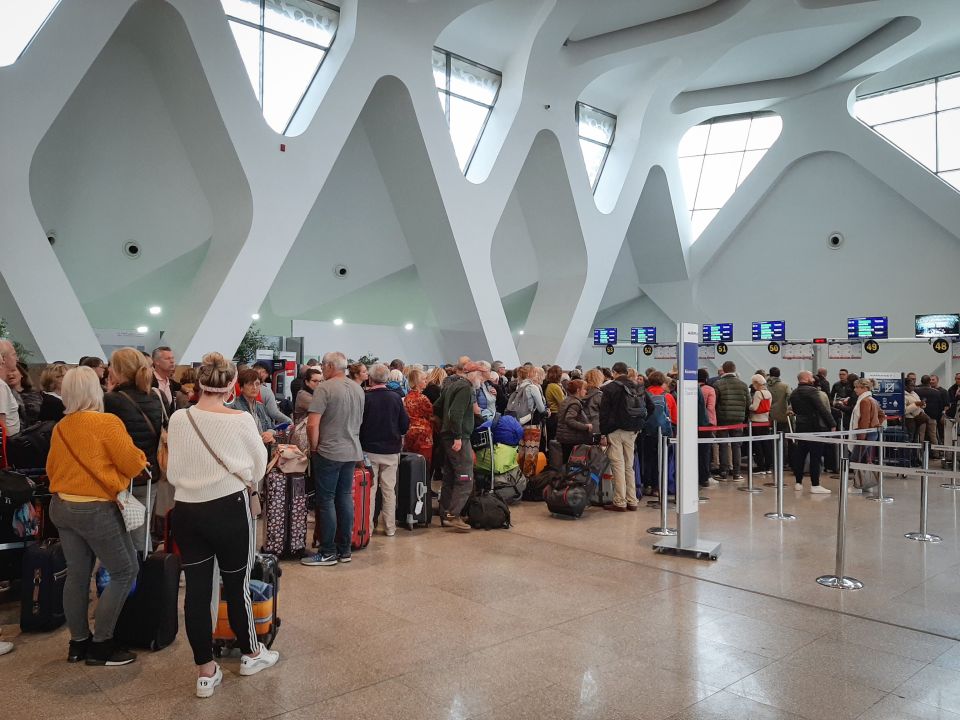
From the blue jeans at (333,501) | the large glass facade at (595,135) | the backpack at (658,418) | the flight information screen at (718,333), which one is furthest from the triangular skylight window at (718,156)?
the blue jeans at (333,501)

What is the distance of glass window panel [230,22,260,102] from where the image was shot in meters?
14.7

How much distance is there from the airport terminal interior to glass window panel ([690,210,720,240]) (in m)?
0.12

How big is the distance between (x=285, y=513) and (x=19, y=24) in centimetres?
999

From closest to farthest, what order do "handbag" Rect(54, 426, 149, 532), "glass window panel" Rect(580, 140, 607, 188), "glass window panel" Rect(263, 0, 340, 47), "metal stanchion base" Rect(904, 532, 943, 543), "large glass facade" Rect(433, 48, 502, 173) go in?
"handbag" Rect(54, 426, 149, 532)
"metal stanchion base" Rect(904, 532, 943, 543)
"glass window panel" Rect(263, 0, 340, 47)
"large glass facade" Rect(433, 48, 502, 173)
"glass window panel" Rect(580, 140, 607, 188)

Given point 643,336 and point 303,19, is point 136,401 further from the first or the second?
point 643,336

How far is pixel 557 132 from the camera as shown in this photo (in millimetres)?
19297

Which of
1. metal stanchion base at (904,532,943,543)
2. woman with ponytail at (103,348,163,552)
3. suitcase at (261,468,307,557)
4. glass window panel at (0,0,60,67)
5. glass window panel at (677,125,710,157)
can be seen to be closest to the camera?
woman with ponytail at (103,348,163,552)

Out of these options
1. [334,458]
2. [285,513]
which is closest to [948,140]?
[334,458]

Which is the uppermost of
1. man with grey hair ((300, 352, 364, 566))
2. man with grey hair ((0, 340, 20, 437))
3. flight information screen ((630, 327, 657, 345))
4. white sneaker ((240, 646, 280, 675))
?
flight information screen ((630, 327, 657, 345))

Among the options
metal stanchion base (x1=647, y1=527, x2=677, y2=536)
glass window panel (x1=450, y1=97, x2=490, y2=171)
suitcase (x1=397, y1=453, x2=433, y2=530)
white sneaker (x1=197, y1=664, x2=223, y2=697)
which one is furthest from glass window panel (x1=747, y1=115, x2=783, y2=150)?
white sneaker (x1=197, y1=664, x2=223, y2=697)

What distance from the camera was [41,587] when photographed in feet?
14.0

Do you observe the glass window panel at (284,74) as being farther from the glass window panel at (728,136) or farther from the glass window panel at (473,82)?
the glass window panel at (728,136)

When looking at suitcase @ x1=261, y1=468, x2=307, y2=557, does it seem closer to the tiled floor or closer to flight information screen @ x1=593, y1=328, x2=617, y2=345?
the tiled floor

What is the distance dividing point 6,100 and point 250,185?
13.1 ft
